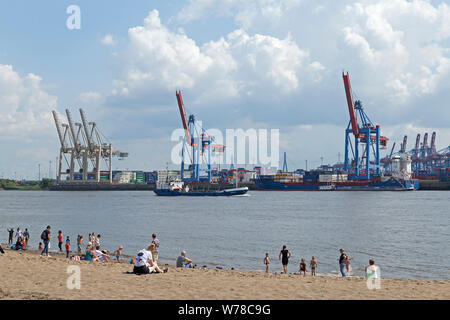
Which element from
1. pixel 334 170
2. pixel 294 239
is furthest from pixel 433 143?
pixel 294 239

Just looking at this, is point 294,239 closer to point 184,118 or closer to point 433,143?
point 184,118

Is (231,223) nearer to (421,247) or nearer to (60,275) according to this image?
(421,247)

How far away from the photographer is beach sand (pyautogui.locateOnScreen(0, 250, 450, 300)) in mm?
10430

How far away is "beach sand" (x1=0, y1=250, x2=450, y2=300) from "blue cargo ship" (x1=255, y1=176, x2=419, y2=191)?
374ft

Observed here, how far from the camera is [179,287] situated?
37.7 ft

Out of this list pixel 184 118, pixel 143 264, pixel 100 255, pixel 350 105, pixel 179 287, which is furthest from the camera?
pixel 184 118

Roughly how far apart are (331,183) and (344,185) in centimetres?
424

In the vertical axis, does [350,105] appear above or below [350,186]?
above

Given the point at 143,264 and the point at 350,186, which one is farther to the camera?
the point at 350,186

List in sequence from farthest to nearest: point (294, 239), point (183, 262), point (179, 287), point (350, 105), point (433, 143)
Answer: point (433, 143) → point (350, 105) → point (294, 239) → point (183, 262) → point (179, 287)
